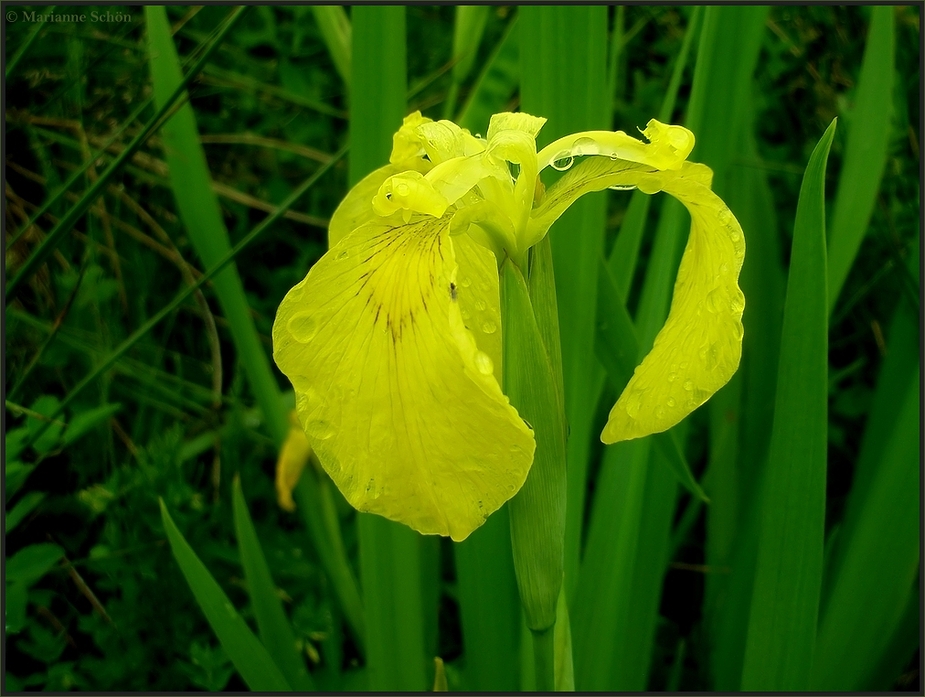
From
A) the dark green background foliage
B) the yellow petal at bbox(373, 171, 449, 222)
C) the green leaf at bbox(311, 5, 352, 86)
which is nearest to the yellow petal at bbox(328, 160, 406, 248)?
the yellow petal at bbox(373, 171, 449, 222)

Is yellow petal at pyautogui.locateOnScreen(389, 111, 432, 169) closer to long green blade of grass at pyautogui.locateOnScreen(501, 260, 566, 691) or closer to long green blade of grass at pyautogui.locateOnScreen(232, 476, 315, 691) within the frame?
long green blade of grass at pyautogui.locateOnScreen(501, 260, 566, 691)

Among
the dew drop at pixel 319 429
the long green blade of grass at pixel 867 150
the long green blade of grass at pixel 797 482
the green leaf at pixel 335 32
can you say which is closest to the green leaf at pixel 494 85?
the green leaf at pixel 335 32

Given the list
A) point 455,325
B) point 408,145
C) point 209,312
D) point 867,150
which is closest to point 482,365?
point 455,325

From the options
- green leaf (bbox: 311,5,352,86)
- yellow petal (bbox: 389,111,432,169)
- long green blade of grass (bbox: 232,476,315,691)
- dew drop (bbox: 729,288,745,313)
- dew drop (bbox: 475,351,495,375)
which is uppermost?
green leaf (bbox: 311,5,352,86)

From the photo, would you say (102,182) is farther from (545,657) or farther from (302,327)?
(545,657)

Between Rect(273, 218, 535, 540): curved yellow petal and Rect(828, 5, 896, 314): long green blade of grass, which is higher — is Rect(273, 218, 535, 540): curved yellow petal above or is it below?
below

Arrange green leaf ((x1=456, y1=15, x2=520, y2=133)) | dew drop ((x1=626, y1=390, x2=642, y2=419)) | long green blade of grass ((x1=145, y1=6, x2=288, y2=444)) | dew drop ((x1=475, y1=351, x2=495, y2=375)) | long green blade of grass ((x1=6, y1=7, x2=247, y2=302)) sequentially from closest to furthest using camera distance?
dew drop ((x1=475, y1=351, x2=495, y2=375))
dew drop ((x1=626, y1=390, x2=642, y2=419))
long green blade of grass ((x1=6, y1=7, x2=247, y2=302))
long green blade of grass ((x1=145, y1=6, x2=288, y2=444))
green leaf ((x1=456, y1=15, x2=520, y2=133))

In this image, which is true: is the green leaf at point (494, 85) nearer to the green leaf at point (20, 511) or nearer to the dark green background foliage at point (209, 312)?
the dark green background foliage at point (209, 312)
